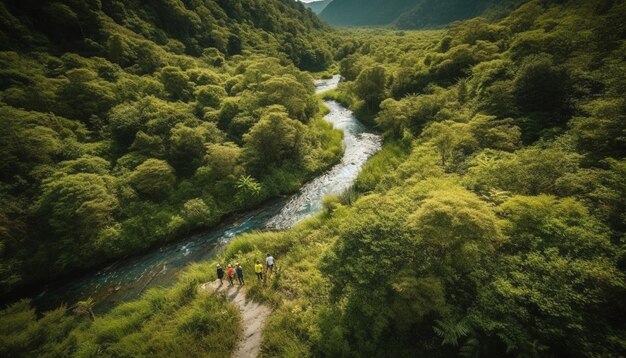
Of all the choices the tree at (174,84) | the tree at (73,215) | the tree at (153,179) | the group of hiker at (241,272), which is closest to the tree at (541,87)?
the group of hiker at (241,272)

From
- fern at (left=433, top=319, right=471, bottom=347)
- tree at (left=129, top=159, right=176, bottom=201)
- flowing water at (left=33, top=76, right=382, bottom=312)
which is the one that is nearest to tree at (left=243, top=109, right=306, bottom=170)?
flowing water at (left=33, top=76, right=382, bottom=312)

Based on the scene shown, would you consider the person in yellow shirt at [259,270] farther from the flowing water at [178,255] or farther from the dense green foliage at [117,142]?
the dense green foliage at [117,142]

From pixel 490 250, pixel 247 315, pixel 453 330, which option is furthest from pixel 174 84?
pixel 453 330

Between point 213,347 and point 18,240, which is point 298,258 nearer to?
point 213,347

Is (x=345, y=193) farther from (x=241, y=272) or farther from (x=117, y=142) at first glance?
(x=117, y=142)

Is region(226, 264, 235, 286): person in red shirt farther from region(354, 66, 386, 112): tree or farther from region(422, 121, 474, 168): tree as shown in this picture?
region(354, 66, 386, 112): tree

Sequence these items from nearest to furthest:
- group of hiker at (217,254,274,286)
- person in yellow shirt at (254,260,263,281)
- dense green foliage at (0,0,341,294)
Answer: person in yellow shirt at (254,260,263,281) → group of hiker at (217,254,274,286) → dense green foliage at (0,0,341,294)

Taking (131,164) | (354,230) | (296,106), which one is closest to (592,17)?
(296,106)
